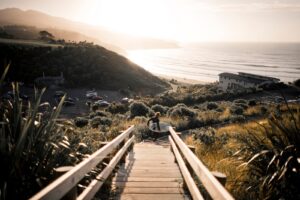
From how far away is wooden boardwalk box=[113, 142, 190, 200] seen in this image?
4.64 meters

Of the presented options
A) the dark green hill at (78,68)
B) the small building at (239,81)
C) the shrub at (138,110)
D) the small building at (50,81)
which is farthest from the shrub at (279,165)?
the dark green hill at (78,68)

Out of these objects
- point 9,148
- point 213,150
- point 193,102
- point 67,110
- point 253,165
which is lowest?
point 67,110

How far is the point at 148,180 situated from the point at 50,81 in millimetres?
67147

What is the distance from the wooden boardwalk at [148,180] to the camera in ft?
15.2

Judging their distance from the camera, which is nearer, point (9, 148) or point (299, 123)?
point (9, 148)

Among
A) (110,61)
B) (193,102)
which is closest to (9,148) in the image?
(193,102)

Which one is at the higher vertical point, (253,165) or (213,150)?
(253,165)

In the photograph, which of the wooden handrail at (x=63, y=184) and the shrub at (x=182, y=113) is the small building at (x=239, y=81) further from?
the wooden handrail at (x=63, y=184)

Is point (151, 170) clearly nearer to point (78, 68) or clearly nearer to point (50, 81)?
point (50, 81)

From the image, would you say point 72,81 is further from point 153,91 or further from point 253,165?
point 253,165

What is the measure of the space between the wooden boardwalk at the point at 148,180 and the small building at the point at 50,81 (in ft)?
206

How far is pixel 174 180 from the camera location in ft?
18.1

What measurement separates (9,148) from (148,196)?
2.50 m

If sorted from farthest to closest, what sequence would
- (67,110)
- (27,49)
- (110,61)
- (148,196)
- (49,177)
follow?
1. (110,61)
2. (27,49)
3. (67,110)
4. (148,196)
5. (49,177)
